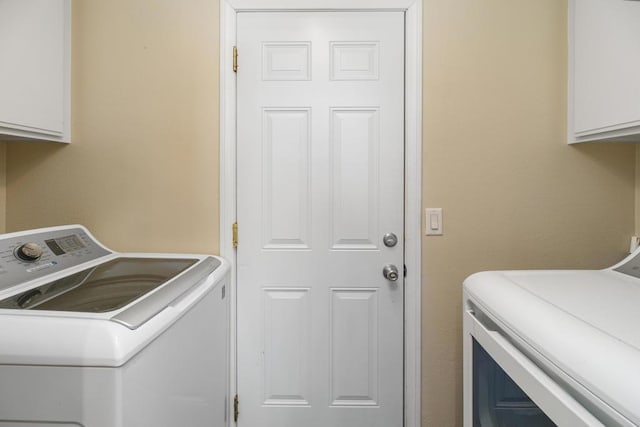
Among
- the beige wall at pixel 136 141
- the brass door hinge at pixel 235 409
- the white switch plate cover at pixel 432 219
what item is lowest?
the brass door hinge at pixel 235 409

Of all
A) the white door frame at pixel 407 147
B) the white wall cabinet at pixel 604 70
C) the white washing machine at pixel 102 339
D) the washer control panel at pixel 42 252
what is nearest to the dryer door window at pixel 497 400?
the white door frame at pixel 407 147

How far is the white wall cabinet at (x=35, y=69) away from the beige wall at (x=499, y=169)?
1.55 meters

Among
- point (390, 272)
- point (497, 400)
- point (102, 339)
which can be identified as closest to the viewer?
point (102, 339)

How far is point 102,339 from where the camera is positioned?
678mm

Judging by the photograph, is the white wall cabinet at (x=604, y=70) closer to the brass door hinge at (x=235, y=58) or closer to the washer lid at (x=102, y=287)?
the brass door hinge at (x=235, y=58)

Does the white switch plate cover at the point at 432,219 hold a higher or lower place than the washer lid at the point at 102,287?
higher

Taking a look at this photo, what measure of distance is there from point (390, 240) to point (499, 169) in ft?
1.86

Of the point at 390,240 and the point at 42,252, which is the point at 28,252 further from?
the point at 390,240

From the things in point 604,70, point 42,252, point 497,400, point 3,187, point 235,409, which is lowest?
point 235,409

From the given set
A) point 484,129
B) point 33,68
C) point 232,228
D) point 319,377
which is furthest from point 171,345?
point 484,129

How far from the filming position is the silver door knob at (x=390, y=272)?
4.89 feet

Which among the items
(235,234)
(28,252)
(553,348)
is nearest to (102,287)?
(28,252)

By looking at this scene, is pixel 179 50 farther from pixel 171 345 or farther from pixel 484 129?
pixel 484 129

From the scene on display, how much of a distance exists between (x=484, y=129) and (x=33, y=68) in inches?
72.3
